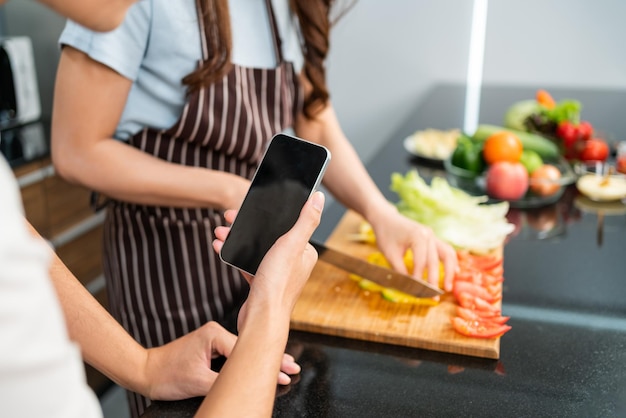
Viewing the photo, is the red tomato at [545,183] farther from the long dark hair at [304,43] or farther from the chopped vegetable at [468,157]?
the long dark hair at [304,43]

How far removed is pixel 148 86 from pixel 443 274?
1.98 feet

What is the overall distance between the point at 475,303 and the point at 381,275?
15cm

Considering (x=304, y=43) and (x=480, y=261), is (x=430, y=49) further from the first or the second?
(x=480, y=261)

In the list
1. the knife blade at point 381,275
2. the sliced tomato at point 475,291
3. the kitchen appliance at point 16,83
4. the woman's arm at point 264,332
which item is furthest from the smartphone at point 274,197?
the kitchen appliance at point 16,83

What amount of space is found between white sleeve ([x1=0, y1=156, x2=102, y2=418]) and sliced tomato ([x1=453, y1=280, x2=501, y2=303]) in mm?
813

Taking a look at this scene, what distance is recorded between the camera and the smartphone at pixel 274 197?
3.00 feet

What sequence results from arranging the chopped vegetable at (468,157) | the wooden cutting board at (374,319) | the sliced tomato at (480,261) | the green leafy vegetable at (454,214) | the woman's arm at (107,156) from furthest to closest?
1. the chopped vegetable at (468,157)
2. the green leafy vegetable at (454,214)
3. the sliced tomato at (480,261)
4. the woman's arm at (107,156)
5. the wooden cutting board at (374,319)

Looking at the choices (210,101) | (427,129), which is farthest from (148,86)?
(427,129)

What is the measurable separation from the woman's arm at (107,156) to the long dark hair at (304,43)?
141 millimetres

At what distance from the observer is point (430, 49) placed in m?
3.16

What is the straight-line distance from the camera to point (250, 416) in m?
0.68

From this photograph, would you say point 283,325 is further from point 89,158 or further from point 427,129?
point 427,129

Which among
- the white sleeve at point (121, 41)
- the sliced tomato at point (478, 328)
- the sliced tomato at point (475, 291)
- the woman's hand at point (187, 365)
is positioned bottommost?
the sliced tomato at point (475, 291)

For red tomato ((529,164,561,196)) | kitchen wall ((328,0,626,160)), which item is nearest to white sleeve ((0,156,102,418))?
red tomato ((529,164,561,196))
